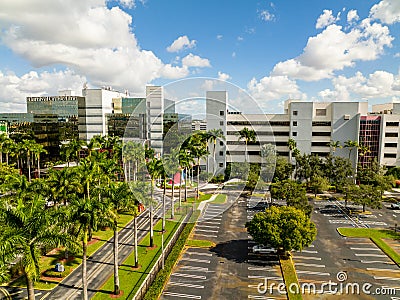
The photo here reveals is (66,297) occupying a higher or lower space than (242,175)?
lower

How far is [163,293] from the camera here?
22.1 meters

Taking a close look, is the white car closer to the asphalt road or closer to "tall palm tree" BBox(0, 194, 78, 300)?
the asphalt road

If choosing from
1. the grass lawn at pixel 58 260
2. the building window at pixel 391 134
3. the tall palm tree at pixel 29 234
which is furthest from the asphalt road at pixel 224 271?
the building window at pixel 391 134

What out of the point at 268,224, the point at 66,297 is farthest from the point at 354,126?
the point at 66,297

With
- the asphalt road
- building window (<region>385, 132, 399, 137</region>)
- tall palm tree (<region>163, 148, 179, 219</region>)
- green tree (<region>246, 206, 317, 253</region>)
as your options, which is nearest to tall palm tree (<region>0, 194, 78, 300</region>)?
the asphalt road

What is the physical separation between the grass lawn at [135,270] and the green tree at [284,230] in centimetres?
1014

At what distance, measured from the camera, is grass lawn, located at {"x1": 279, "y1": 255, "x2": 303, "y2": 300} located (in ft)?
71.3

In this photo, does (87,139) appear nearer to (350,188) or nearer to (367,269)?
(350,188)

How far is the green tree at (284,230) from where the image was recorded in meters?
25.7

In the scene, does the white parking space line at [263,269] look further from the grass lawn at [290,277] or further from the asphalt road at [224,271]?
the grass lawn at [290,277]

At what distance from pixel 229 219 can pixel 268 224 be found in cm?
1315

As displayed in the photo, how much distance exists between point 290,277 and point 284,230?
3.99 meters

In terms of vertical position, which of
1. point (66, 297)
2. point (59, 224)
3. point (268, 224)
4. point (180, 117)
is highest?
point (180, 117)

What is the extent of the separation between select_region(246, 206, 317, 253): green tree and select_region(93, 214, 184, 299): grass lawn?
10.1m
